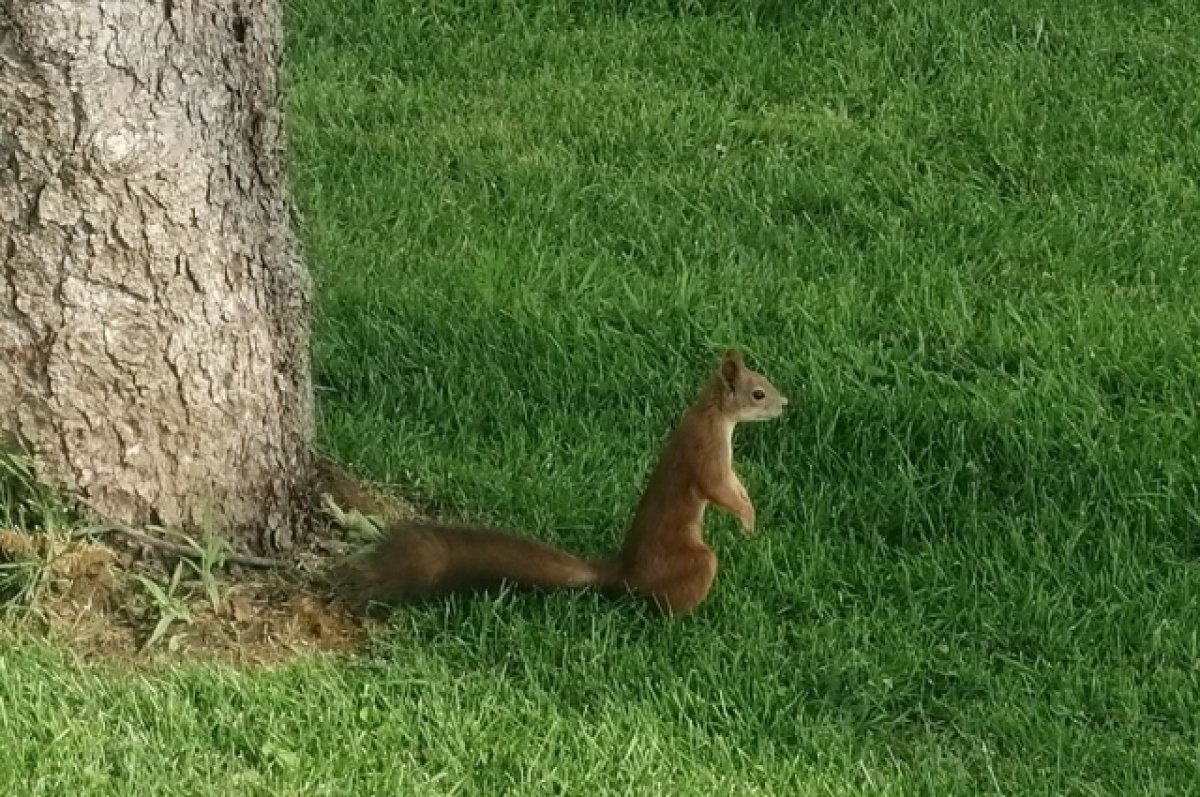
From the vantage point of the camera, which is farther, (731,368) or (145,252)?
(731,368)

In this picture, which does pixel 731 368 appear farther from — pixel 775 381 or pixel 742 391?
pixel 775 381

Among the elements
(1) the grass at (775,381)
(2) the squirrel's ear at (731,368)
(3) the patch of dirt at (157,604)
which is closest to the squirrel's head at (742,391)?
(2) the squirrel's ear at (731,368)

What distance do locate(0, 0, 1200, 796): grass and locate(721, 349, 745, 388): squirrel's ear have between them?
1.30 feet

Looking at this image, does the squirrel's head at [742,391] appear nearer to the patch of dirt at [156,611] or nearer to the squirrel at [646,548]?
the squirrel at [646,548]

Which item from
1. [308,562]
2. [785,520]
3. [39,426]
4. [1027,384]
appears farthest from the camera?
[1027,384]

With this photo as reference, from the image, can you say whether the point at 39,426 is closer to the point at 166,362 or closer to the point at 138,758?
the point at 166,362

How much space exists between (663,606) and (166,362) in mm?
1086

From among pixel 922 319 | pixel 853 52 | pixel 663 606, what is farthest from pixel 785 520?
pixel 853 52

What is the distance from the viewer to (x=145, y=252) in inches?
154

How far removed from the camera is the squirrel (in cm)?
397

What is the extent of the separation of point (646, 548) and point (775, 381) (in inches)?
41.5

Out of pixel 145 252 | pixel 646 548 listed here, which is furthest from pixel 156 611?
pixel 646 548

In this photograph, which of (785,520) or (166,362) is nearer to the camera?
(166,362)

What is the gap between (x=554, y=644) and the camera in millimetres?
3975
